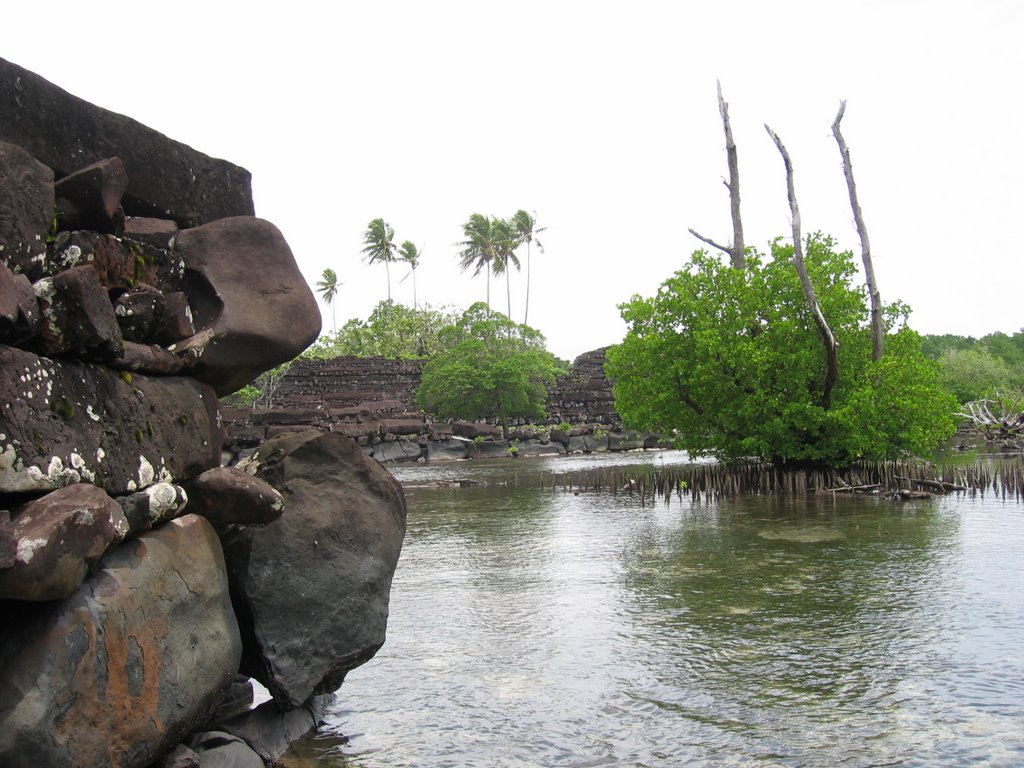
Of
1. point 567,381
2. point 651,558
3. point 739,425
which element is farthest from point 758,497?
point 567,381

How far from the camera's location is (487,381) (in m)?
38.9

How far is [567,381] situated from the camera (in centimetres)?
4997

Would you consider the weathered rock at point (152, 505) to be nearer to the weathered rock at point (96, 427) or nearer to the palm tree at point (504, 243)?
the weathered rock at point (96, 427)

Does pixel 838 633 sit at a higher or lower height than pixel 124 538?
lower

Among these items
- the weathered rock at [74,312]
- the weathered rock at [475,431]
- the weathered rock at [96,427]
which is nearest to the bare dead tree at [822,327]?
the weathered rock at [96,427]

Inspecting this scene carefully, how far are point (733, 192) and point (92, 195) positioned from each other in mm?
21275

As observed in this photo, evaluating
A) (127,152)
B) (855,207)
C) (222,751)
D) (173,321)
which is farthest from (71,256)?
(855,207)

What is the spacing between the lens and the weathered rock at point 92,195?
3.83 metres

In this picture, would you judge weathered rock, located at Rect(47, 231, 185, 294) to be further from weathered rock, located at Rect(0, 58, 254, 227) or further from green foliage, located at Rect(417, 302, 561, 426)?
green foliage, located at Rect(417, 302, 561, 426)

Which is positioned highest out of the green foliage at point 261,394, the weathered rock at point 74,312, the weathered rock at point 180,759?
the green foliage at point 261,394

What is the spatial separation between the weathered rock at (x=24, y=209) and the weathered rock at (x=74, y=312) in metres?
0.13

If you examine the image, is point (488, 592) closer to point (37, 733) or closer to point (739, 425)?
point (37, 733)

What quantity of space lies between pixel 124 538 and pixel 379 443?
32.0 meters

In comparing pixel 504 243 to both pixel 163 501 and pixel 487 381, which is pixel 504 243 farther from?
pixel 163 501
